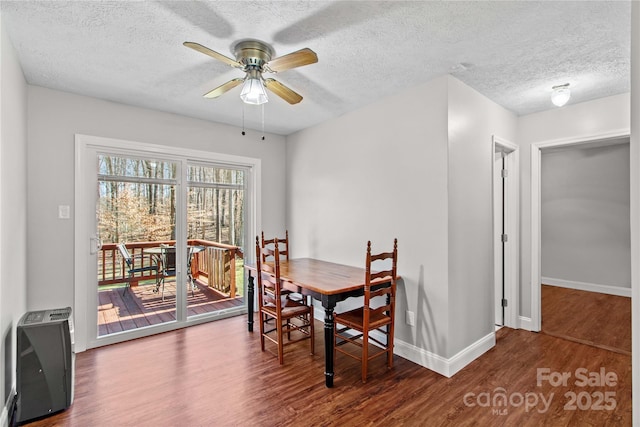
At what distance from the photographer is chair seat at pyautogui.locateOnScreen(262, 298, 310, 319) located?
2955 millimetres

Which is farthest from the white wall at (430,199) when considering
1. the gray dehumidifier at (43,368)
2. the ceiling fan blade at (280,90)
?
the gray dehumidifier at (43,368)

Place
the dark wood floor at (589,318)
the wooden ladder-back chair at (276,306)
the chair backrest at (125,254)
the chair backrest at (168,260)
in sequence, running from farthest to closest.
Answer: the chair backrest at (168,260)
the chair backrest at (125,254)
the dark wood floor at (589,318)
the wooden ladder-back chair at (276,306)

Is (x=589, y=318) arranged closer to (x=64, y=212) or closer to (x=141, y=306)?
(x=141, y=306)

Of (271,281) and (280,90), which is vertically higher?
(280,90)

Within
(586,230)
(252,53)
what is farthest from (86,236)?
(586,230)

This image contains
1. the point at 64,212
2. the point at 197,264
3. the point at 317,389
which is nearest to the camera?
the point at 317,389

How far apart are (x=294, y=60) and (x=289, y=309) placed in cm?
215

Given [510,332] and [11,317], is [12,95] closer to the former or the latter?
[11,317]

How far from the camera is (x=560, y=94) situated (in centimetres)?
282

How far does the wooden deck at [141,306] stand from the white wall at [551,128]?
12.1 ft

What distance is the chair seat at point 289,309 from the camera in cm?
296

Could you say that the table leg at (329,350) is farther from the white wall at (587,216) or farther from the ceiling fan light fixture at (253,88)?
the white wall at (587,216)

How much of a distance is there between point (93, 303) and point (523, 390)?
3.91 m

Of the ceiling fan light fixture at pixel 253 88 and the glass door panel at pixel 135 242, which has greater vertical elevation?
the ceiling fan light fixture at pixel 253 88
